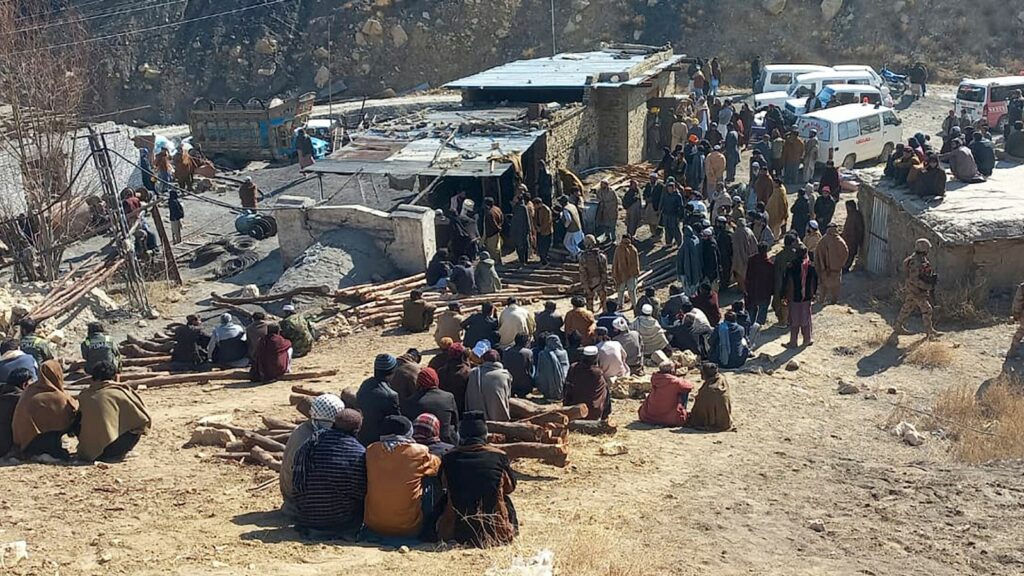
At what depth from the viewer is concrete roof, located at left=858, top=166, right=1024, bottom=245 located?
49.8 feet

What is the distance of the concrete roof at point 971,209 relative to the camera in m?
15.2

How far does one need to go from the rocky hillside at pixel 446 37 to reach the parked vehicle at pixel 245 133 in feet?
34.1

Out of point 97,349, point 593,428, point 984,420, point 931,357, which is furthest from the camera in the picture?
point 931,357

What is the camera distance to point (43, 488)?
30.1 feet

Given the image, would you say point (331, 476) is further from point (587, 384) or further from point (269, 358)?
point (269, 358)

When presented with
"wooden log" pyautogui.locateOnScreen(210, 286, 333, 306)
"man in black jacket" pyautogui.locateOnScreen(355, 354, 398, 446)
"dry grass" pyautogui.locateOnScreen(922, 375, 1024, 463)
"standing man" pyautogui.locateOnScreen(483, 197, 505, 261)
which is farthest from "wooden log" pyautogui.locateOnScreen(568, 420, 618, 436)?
"standing man" pyautogui.locateOnScreen(483, 197, 505, 261)

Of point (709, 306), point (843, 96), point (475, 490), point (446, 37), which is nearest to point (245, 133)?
point (446, 37)

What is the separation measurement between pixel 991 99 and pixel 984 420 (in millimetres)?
17778

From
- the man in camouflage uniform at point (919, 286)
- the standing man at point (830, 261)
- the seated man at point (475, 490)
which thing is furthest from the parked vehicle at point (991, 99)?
the seated man at point (475, 490)

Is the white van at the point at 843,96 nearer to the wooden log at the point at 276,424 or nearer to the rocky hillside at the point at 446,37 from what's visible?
the rocky hillside at the point at 446,37

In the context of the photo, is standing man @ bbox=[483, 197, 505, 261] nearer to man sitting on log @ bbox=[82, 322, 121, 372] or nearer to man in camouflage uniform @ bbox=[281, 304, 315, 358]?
man in camouflage uniform @ bbox=[281, 304, 315, 358]

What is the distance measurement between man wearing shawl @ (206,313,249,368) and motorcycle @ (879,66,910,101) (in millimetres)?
25338

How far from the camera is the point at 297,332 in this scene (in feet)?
47.7

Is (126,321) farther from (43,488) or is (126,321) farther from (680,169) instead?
(680,169)
